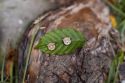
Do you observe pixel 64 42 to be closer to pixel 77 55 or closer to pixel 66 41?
pixel 66 41

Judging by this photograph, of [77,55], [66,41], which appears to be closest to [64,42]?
[66,41]

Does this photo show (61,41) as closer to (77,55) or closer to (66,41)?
(66,41)

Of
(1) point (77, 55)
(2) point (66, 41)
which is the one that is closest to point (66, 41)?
(2) point (66, 41)

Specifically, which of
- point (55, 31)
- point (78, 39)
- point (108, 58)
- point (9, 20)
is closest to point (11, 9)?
point (9, 20)

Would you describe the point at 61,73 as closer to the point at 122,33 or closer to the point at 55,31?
the point at 55,31

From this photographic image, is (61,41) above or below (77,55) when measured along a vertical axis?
above
